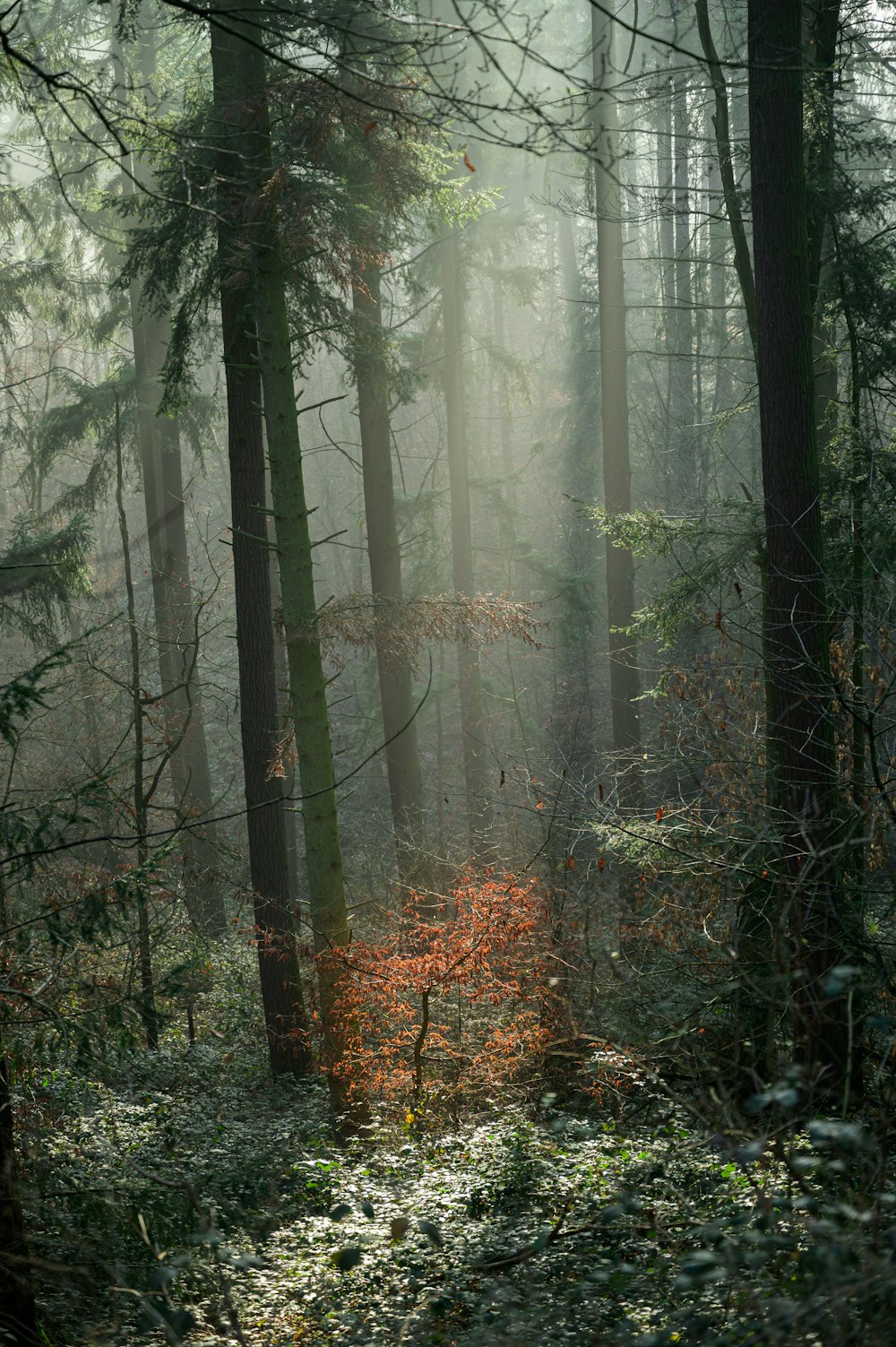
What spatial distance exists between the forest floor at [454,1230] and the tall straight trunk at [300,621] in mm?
1021

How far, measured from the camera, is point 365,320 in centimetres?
1097

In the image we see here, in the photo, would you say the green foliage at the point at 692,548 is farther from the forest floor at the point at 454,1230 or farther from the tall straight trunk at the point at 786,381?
the forest floor at the point at 454,1230

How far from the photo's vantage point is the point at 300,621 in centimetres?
849

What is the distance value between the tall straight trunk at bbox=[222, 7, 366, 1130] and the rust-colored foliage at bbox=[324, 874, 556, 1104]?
19 centimetres

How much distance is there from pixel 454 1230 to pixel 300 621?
15.6 feet

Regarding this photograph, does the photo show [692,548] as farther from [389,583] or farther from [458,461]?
[458,461]

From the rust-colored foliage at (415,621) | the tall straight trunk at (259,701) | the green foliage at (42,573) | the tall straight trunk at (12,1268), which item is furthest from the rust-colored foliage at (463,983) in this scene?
the green foliage at (42,573)

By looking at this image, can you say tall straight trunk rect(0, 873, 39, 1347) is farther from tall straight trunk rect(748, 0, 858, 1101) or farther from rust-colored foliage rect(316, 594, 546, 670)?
rust-colored foliage rect(316, 594, 546, 670)

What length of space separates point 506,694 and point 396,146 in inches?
634

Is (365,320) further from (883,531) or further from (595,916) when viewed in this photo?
(595,916)

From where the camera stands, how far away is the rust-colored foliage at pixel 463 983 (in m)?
8.09

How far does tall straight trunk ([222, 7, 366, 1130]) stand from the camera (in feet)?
27.1

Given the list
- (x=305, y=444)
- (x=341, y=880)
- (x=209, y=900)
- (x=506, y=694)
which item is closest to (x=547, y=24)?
(x=305, y=444)

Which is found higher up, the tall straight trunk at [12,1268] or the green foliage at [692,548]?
the green foliage at [692,548]
